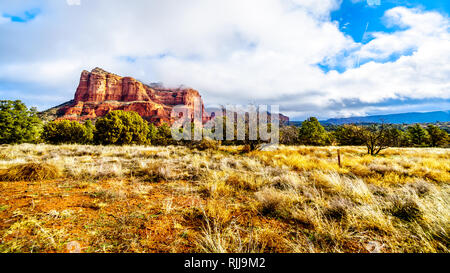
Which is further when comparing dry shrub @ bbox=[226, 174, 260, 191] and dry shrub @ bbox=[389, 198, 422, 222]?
dry shrub @ bbox=[226, 174, 260, 191]

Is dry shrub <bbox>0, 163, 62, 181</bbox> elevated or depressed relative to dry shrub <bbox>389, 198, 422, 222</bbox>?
elevated

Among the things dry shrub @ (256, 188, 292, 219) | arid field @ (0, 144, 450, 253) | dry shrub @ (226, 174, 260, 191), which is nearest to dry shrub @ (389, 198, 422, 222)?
arid field @ (0, 144, 450, 253)

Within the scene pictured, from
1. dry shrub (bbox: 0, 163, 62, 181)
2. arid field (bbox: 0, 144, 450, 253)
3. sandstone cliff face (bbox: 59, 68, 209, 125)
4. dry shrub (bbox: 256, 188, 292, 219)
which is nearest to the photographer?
arid field (bbox: 0, 144, 450, 253)

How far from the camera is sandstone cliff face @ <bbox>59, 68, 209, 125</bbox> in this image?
445ft

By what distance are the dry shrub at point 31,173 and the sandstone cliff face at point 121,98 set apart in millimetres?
133877

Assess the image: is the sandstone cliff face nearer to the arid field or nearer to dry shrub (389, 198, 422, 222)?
the arid field

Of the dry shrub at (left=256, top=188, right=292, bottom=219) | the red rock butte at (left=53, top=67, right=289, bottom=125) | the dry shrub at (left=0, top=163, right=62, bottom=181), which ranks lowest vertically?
the dry shrub at (left=256, top=188, right=292, bottom=219)

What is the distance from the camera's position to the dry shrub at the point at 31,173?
4723 mm

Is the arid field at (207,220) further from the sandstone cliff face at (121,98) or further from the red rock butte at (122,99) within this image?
the sandstone cliff face at (121,98)

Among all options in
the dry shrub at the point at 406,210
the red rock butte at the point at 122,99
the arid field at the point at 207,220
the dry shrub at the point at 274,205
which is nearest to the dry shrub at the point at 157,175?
the arid field at the point at 207,220

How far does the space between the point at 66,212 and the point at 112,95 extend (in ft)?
654

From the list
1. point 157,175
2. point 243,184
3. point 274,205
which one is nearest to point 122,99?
point 157,175

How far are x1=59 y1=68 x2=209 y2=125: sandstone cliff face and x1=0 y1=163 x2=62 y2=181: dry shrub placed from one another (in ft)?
439
